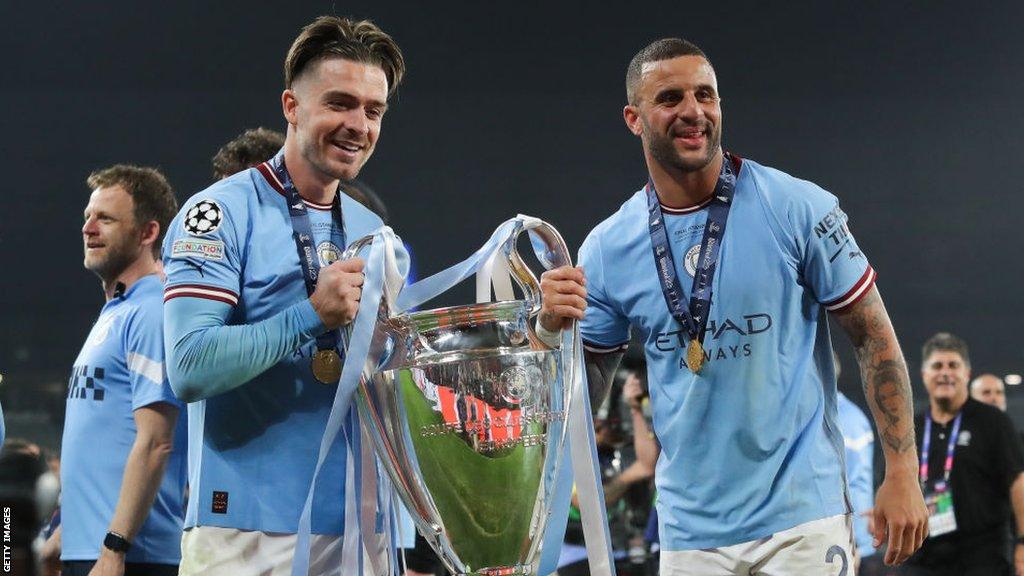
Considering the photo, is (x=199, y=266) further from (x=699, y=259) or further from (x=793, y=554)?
(x=793, y=554)

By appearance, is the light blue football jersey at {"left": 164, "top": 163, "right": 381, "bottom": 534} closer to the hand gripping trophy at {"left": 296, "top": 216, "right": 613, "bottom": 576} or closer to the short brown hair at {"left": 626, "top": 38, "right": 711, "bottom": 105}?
the hand gripping trophy at {"left": 296, "top": 216, "right": 613, "bottom": 576}

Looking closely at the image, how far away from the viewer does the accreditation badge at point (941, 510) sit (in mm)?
5816

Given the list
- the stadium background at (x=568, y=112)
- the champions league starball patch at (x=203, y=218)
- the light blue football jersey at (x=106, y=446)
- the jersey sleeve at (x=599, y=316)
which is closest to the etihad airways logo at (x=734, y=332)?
the jersey sleeve at (x=599, y=316)

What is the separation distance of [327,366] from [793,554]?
3.32ft

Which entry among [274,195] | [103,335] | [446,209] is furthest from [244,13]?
A: [274,195]

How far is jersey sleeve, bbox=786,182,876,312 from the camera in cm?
245

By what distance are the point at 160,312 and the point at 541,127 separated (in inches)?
411

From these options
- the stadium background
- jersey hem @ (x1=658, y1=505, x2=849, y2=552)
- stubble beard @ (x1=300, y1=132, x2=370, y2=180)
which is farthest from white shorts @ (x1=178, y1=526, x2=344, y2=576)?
the stadium background

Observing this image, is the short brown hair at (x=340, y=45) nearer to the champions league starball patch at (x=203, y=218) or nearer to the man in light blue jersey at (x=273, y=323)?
the man in light blue jersey at (x=273, y=323)

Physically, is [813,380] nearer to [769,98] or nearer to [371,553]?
[371,553]

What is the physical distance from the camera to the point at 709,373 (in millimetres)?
2457

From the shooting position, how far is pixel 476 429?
1703 mm

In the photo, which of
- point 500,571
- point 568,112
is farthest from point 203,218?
point 568,112

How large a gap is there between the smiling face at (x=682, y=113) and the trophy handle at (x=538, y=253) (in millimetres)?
760
